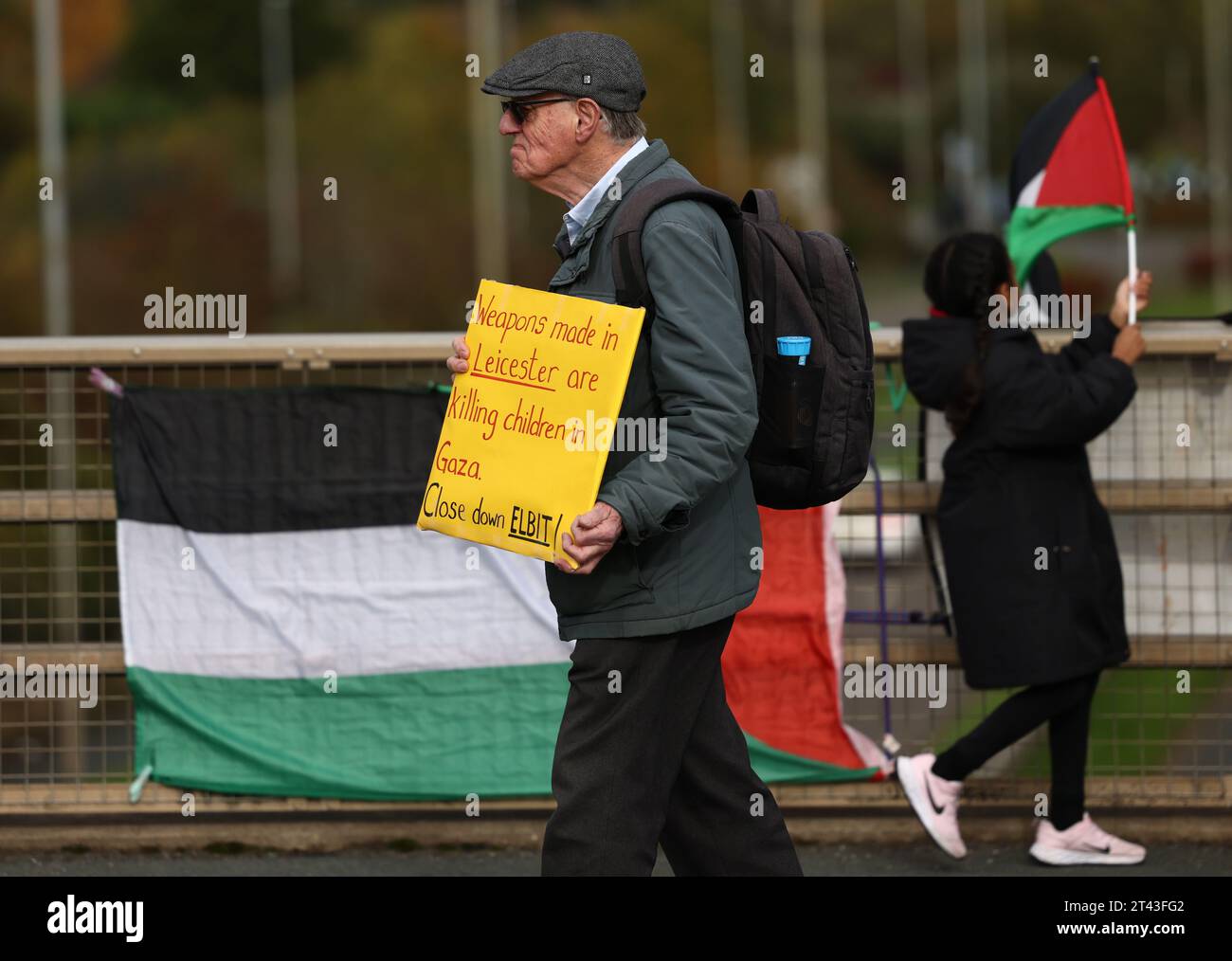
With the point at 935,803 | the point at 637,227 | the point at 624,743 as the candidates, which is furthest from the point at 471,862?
the point at 637,227

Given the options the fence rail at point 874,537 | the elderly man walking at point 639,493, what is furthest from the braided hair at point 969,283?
the elderly man walking at point 639,493

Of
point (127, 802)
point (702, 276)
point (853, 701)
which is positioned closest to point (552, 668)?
point (853, 701)

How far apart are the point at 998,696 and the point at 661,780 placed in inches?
168

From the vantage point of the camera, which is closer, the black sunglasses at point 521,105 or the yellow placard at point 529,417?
the yellow placard at point 529,417

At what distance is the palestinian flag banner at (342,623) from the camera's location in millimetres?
6891

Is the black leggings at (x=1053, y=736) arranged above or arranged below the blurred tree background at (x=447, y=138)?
below

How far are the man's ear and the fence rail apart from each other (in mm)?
2106

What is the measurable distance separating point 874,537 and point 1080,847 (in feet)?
4.01

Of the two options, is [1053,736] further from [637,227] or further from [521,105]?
[521,105]

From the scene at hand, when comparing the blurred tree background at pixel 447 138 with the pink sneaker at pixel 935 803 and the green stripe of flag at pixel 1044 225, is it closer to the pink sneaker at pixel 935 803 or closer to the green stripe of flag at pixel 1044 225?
the green stripe of flag at pixel 1044 225

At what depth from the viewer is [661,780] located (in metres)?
4.88

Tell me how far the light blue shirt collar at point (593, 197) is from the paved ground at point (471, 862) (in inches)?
104

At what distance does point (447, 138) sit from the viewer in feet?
192

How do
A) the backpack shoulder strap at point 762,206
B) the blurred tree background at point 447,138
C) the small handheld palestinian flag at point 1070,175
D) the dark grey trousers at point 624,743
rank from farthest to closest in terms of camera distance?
the blurred tree background at point 447,138 < the small handheld palestinian flag at point 1070,175 < the backpack shoulder strap at point 762,206 < the dark grey trousers at point 624,743
